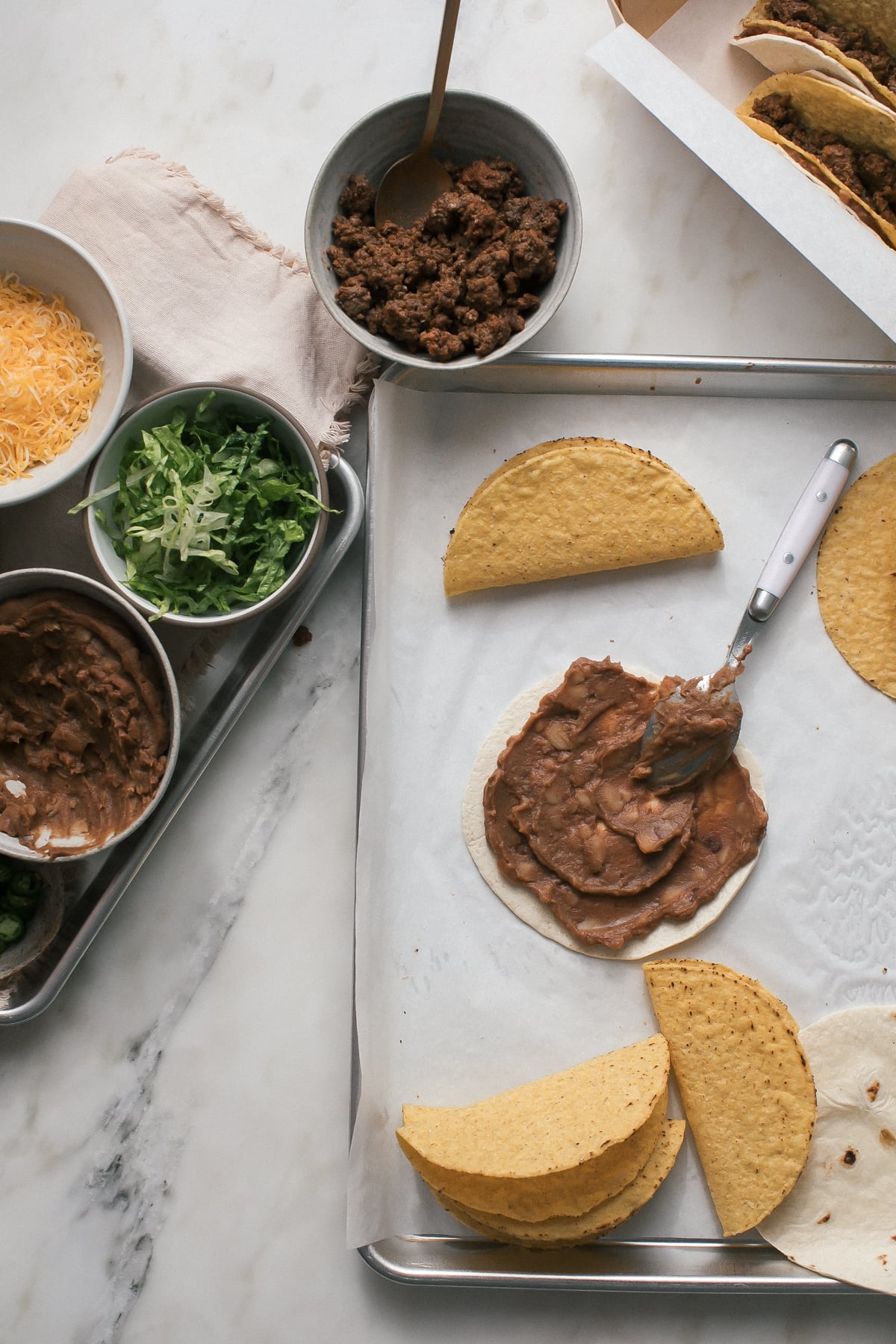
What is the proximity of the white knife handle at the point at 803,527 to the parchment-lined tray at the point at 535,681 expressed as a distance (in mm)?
87

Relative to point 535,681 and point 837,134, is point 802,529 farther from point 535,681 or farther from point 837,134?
point 837,134

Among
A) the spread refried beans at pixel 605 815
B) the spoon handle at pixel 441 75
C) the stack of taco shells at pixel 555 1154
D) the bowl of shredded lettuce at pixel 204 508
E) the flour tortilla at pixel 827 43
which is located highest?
the flour tortilla at pixel 827 43

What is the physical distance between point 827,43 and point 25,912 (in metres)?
3.06

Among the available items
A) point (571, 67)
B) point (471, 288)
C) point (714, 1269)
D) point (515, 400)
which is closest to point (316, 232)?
point (471, 288)

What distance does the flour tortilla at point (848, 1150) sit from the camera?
245 cm

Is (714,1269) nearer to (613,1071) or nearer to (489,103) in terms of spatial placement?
(613,1071)

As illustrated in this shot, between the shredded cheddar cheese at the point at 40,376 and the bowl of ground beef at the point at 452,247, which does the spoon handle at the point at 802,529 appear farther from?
the shredded cheddar cheese at the point at 40,376

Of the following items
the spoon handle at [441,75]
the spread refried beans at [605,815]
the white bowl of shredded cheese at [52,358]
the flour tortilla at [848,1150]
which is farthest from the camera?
the spread refried beans at [605,815]

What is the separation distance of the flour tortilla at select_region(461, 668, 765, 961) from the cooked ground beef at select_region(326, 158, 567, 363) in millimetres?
973

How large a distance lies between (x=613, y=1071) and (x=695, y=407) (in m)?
1.76

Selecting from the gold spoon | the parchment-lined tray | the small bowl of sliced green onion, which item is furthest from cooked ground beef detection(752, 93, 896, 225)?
the small bowl of sliced green onion

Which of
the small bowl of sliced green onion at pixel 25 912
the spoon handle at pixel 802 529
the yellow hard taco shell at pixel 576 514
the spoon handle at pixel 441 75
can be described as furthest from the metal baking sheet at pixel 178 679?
the spoon handle at pixel 802 529

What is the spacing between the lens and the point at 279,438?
A: 7.98ft

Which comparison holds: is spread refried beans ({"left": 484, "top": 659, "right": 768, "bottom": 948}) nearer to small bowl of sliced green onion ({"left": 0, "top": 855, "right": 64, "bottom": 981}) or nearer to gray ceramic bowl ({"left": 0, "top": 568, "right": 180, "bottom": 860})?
gray ceramic bowl ({"left": 0, "top": 568, "right": 180, "bottom": 860})
